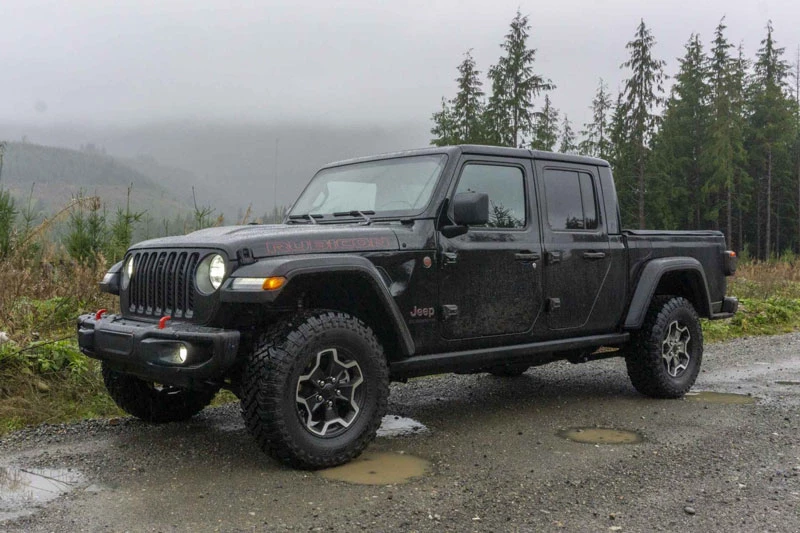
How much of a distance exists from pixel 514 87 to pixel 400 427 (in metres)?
38.1

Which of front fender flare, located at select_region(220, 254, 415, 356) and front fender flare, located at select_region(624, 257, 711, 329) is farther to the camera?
front fender flare, located at select_region(624, 257, 711, 329)

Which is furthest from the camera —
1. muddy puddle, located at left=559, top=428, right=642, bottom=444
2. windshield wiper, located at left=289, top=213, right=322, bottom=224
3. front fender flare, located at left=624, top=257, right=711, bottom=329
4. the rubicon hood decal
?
front fender flare, located at left=624, top=257, right=711, bottom=329

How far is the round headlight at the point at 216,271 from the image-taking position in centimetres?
411

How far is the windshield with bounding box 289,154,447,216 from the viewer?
5.10 meters

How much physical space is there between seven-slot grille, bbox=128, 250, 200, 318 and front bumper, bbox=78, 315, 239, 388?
13cm

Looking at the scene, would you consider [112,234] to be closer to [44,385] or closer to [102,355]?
[44,385]

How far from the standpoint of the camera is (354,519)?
3441mm

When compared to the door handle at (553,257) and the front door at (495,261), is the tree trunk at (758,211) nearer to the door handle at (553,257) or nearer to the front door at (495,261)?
the door handle at (553,257)

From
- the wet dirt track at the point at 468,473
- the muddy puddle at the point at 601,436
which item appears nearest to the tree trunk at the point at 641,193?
the wet dirt track at the point at 468,473

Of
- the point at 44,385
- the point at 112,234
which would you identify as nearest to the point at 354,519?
the point at 44,385

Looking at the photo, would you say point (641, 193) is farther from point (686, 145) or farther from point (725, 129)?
point (686, 145)

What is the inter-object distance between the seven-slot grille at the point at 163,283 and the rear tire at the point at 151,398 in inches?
25.1

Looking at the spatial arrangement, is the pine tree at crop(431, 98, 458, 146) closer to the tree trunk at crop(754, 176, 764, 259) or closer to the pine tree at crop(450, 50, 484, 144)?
the pine tree at crop(450, 50, 484, 144)

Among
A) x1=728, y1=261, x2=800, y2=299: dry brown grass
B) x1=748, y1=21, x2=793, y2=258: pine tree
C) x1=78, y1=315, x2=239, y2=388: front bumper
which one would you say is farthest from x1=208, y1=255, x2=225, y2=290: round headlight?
x1=748, y1=21, x2=793, y2=258: pine tree
